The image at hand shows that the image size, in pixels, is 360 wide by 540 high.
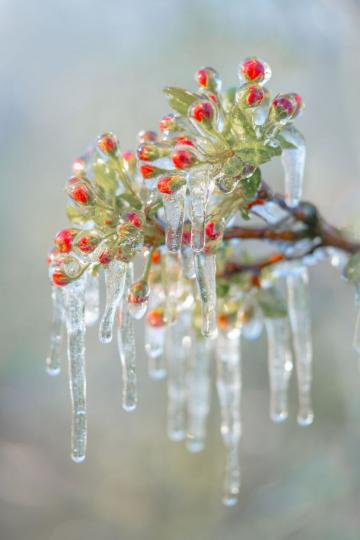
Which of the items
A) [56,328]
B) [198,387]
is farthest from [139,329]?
[56,328]

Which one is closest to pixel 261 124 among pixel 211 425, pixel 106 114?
pixel 211 425

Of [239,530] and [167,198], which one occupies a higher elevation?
[167,198]

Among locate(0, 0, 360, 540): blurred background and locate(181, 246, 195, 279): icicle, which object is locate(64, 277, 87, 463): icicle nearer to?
locate(181, 246, 195, 279): icicle

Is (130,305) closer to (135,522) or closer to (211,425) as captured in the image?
(211,425)

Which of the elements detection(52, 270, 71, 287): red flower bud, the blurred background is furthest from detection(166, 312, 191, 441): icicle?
the blurred background

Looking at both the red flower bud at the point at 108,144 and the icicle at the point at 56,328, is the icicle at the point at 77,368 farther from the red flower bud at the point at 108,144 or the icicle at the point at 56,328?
the red flower bud at the point at 108,144

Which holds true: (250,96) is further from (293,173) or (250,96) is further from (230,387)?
(230,387)
